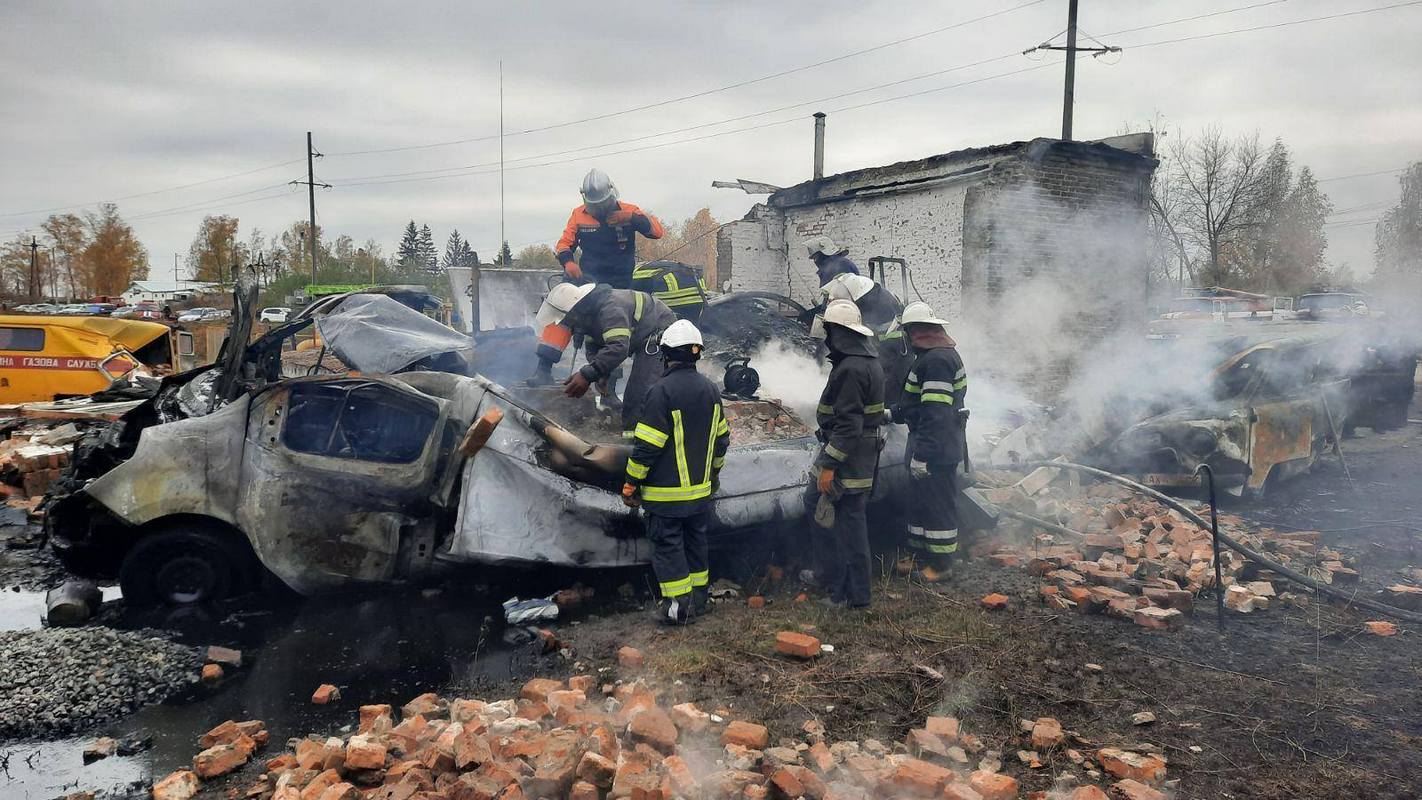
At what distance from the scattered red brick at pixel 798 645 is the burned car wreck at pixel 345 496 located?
45.8 inches

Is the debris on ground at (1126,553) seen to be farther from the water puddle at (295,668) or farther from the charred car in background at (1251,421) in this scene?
the water puddle at (295,668)

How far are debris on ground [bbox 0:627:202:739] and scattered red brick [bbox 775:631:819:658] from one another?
2.94 m

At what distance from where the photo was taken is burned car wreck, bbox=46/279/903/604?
4648 millimetres

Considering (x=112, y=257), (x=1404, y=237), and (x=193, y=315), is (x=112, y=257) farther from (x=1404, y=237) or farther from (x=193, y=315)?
(x=1404, y=237)

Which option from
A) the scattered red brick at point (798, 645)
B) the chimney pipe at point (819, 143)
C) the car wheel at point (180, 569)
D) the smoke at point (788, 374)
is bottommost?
the scattered red brick at point (798, 645)

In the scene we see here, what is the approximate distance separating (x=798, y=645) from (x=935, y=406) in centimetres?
219

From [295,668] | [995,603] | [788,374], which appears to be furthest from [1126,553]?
[295,668]

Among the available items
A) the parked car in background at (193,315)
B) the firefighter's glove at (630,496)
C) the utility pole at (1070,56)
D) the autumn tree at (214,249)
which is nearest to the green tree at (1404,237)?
A: the utility pole at (1070,56)

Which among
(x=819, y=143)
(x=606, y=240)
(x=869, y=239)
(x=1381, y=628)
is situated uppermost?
(x=819, y=143)

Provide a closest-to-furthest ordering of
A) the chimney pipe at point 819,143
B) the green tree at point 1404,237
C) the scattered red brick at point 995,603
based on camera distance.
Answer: the scattered red brick at point 995,603, the green tree at point 1404,237, the chimney pipe at point 819,143

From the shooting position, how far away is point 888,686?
384cm

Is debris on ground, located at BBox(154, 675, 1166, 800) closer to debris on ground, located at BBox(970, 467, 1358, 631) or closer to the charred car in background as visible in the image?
debris on ground, located at BBox(970, 467, 1358, 631)

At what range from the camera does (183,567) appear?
15.8ft

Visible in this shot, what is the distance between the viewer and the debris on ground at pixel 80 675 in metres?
3.69
